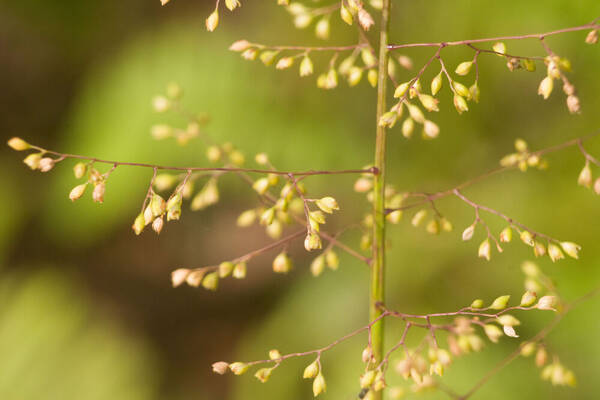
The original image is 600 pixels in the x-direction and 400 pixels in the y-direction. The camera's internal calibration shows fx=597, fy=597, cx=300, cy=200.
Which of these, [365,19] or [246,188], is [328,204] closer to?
[365,19]

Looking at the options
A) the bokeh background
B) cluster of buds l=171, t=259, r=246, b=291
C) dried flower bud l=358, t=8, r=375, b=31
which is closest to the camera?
dried flower bud l=358, t=8, r=375, b=31

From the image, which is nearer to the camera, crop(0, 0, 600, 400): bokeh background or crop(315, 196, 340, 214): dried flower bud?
crop(315, 196, 340, 214): dried flower bud

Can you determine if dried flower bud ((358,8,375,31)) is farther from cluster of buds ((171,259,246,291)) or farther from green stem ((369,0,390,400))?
cluster of buds ((171,259,246,291))

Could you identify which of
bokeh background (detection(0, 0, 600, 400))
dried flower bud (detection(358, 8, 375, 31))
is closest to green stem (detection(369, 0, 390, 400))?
dried flower bud (detection(358, 8, 375, 31))

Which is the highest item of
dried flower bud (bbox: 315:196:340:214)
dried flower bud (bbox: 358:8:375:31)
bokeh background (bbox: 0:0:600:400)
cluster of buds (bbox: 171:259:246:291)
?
dried flower bud (bbox: 358:8:375:31)

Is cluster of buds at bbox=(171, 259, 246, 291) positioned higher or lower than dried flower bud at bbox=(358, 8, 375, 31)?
lower

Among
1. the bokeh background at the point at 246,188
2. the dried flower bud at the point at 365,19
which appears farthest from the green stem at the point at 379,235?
the bokeh background at the point at 246,188

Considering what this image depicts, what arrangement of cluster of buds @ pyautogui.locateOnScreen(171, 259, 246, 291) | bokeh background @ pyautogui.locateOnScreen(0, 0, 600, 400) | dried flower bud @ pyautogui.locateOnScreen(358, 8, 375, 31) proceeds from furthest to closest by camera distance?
bokeh background @ pyautogui.locateOnScreen(0, 0, 600, 400)
cluster of buds @ pyautogui.locateOnScreen(171, 259, 246, 291)
dried flower bud @ pyautogui.locateOnScreen(358, 8, 375, 31)

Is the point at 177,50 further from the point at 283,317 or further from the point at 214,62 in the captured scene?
the point at 283,317

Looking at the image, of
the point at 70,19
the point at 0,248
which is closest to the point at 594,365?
the point at 0,248
